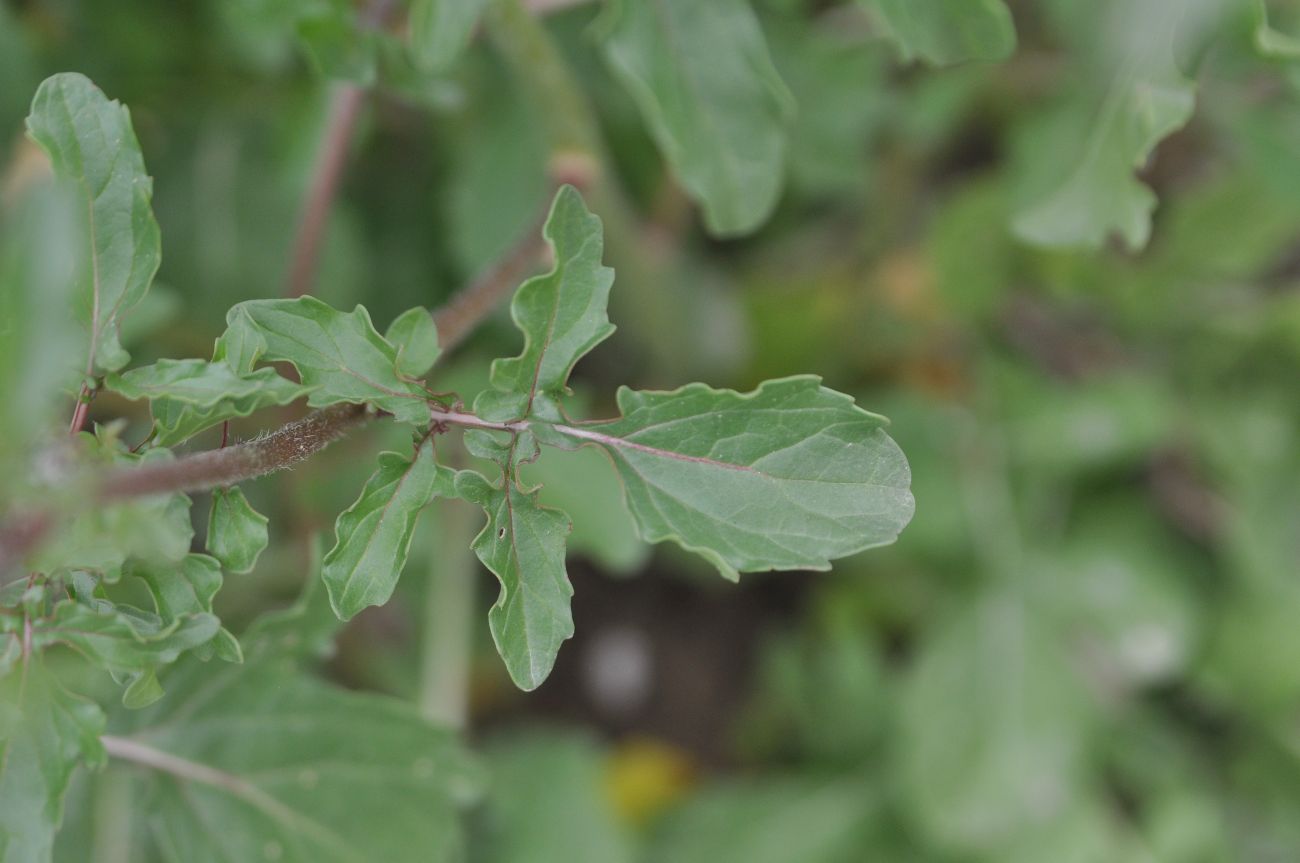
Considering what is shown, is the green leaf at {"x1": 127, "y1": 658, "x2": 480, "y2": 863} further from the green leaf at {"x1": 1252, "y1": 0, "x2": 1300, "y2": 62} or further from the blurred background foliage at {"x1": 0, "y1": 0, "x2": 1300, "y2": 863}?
the green leaf at {"x1": 1252, "y1": 0, "x2": 1300, "y2": 62}

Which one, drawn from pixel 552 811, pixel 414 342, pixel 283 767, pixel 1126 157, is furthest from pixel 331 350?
pixel 552 811

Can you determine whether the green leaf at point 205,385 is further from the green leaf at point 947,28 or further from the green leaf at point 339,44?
the green leaf at point 947,28

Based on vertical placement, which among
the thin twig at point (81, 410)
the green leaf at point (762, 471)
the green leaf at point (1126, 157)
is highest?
the thin twig at point (81, 410)

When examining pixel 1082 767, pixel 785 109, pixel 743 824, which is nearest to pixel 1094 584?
pixel 1082 767

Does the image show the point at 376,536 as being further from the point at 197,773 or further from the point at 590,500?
the point at 590,500

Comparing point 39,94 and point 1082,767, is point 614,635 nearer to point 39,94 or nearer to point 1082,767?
point 1082,767

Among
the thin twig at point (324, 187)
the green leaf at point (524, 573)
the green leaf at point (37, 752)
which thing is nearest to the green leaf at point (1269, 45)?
the green leaf at point (524, 573)

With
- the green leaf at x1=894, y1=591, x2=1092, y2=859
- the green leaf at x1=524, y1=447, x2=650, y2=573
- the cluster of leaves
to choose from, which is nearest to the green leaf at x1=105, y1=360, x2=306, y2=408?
the cluster of leaves
